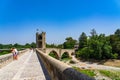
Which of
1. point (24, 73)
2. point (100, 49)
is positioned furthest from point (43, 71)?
point (100, 49)

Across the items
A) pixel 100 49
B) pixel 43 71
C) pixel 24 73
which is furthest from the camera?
pixel 100 49

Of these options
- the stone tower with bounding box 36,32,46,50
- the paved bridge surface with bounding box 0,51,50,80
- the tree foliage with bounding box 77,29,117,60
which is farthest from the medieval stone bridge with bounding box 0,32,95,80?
the stone tower with bounding box 36,32,46,50

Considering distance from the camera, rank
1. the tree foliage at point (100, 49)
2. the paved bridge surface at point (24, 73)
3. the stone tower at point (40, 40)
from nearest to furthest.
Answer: the paved bridge surface at point (24, 73), the tree foliage at point (100, 49), the stone tower at point (40, 40)

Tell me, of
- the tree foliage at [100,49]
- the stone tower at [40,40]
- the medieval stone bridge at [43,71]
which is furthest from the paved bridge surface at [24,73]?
the stone tower at [40,40]

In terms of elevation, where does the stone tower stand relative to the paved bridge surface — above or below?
above

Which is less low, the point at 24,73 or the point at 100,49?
the point at 100,49

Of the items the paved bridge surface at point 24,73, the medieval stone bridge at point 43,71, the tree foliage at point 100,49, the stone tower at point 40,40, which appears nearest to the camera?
the medieval stone bridge at point 43,71

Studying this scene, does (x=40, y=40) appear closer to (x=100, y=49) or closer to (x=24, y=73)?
(x=100, y=49)

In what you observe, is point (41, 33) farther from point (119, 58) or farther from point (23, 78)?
point (23, 78)

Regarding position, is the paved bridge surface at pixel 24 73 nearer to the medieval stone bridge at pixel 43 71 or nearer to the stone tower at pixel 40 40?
the medieval stone bridge at pixel 43 71

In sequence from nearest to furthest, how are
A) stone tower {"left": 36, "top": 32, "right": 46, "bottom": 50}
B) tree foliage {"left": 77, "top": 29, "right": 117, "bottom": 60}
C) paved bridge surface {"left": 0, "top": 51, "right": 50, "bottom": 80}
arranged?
1. paved bridge surface {"left": 0, "top": 51, "right": 50, "bottom": 80}
2. tree foliage {"left": 77, "top": 29, "right": 117, "bottom": 60}
3. stone tower {"left": 36, "top": 32, "right": 46, "bottom": 50}

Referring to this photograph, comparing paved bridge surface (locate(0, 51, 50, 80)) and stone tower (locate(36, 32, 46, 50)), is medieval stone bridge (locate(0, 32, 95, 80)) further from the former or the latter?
stone tower (locate(36, 32, 46, 50))

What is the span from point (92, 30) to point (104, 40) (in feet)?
82.1

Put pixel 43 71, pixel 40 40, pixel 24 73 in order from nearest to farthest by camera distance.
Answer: pixel 24 73
pixel 43 71
pixel 40 40
